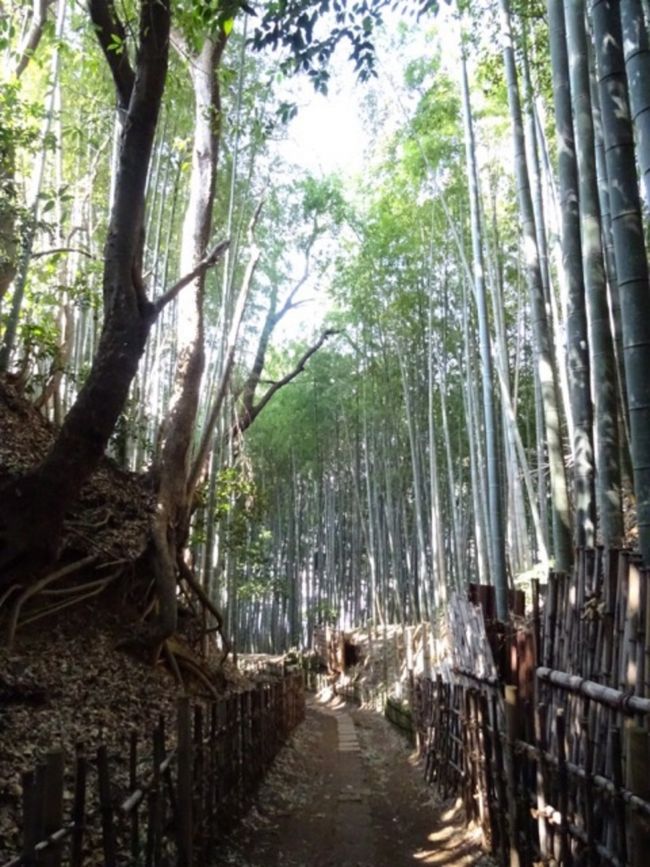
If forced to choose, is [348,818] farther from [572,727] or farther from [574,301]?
[574,301]

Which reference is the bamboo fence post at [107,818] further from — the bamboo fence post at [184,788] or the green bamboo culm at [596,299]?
the green bamboo culm at [596,299]

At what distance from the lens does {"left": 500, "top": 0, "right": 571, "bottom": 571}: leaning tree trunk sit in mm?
3752

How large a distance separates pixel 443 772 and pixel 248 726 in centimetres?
161

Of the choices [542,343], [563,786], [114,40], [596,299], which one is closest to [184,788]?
[563,786]

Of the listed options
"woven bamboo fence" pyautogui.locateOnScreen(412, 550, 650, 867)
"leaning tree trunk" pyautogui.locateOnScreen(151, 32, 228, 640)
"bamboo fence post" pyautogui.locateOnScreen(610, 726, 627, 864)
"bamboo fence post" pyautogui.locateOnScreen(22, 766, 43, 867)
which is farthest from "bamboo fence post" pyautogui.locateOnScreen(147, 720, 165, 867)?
"leaning tree trunk" pyautogui.locateOnScreen(151, 32, 228, 640)

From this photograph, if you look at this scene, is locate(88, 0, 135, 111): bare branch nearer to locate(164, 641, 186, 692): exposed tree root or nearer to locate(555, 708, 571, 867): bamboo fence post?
locate(555, 708, 571, 867): bamboo fence post

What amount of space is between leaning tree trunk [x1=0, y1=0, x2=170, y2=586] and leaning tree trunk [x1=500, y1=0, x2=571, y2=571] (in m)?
2.12

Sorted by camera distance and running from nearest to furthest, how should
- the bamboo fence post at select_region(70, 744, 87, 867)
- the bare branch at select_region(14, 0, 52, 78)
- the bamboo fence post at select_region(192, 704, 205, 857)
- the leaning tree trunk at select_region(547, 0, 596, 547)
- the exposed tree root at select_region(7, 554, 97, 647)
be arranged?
the bamboo fence post at select_region(70, 744, 87, 867), the leaning tree trunk at select_region(547, 0, 596, 547), the bamboo fence post at select_region(192, 704, 205, 857), the exposed tree root at select_region(7, 554, 97, 647), the bare branch at select_region(14, 0, 52, 78)

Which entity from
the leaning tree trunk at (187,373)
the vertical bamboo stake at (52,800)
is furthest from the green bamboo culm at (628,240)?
the leaning tree trunk at (187,373)

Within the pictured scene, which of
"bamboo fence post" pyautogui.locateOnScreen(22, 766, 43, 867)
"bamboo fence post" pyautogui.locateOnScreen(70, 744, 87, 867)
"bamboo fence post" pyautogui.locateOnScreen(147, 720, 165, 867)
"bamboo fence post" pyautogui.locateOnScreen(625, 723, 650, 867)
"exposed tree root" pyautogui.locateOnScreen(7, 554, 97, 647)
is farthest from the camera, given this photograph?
"exposed tree root" pyautogui.locateOnScreen(7, 554, 97, 647)

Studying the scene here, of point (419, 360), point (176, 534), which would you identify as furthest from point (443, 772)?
point (419, 360)

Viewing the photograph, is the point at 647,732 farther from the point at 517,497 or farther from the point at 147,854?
the point at 517,497

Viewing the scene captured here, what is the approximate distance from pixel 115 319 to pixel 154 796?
2.40 m

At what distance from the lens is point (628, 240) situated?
103 inches
